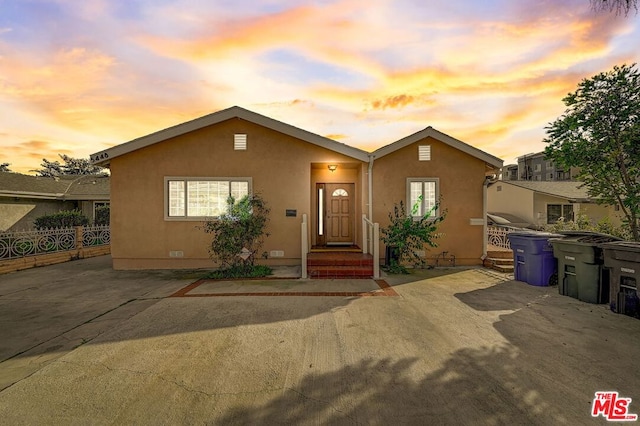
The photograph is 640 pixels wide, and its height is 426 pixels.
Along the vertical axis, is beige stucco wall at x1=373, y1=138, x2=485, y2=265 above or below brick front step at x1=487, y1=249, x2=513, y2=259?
above

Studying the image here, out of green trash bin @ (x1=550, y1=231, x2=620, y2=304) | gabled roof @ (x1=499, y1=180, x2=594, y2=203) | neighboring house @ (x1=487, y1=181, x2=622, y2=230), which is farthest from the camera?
neighboring house @ (x1=487, y1=181, x2=622, y2=230)

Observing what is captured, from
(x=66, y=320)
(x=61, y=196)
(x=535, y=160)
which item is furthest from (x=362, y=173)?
(x=535, y=160)

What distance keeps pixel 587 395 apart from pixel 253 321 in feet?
13.6

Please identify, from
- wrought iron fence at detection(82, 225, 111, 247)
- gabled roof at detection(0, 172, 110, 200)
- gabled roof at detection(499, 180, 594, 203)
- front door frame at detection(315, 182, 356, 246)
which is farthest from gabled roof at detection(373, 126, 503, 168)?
gabled roof at detection(0, 172, 110, 200)

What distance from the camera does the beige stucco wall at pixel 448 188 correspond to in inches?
355

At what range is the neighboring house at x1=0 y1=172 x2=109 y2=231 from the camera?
1270 cm

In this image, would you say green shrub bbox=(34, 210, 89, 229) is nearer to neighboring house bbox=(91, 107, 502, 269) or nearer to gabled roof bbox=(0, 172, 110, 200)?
gabled roof bbox=(0, 172, 110, 200)

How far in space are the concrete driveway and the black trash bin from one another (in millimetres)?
321

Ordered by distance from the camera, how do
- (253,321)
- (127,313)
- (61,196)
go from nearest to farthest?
(253,321), (127,313), (61,196)

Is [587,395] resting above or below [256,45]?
below

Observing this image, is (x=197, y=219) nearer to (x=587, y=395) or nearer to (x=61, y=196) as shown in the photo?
(x=587, y=395)


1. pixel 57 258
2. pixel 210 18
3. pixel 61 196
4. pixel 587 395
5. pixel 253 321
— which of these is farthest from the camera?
pixel 61 196

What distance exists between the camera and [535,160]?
40.3m

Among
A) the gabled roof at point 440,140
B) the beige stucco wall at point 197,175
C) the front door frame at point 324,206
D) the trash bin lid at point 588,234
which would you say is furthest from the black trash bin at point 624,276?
the beige stucco wall at point 197,175
